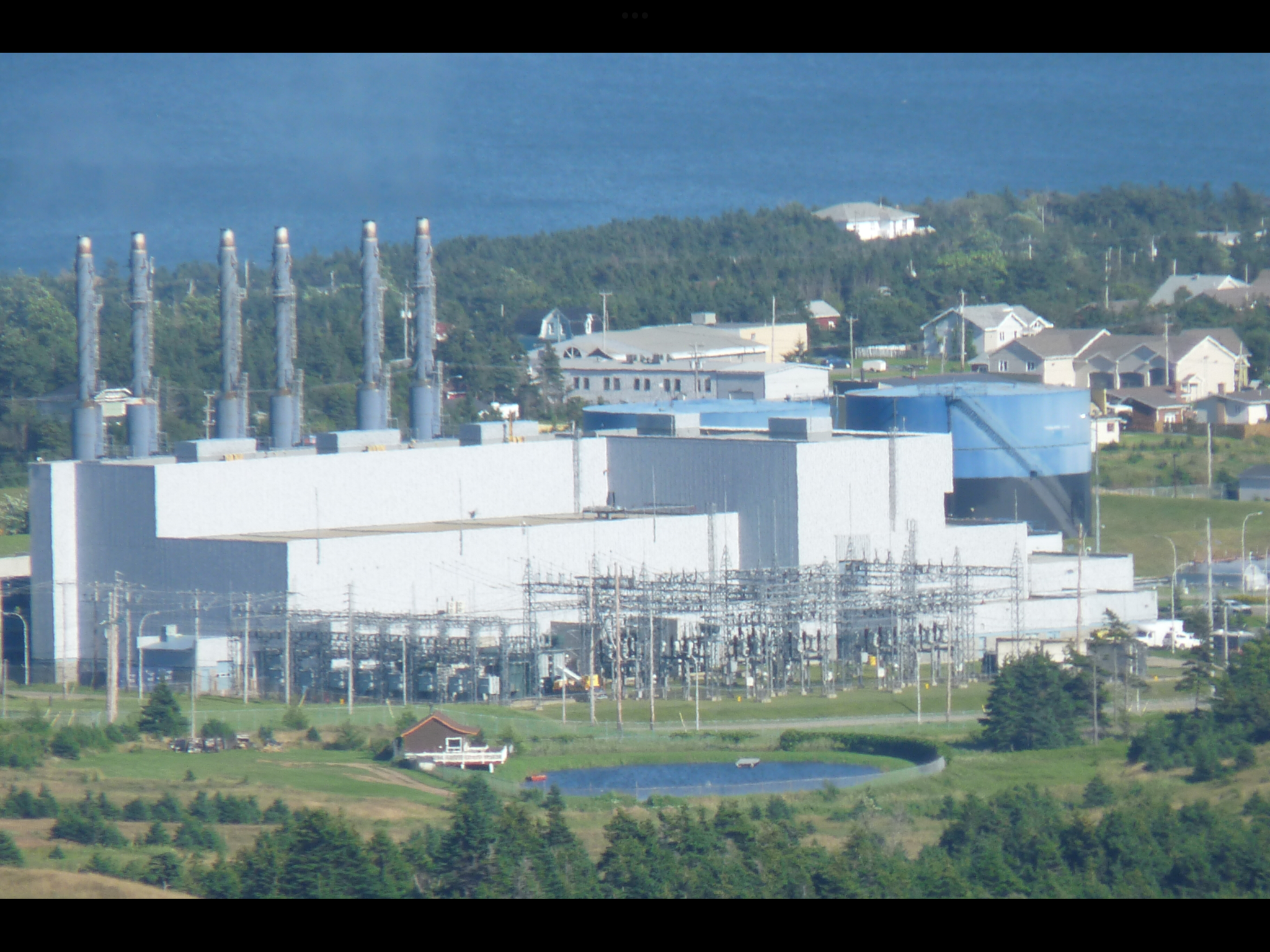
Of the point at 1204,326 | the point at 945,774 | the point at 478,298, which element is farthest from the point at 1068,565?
the point at 478,298

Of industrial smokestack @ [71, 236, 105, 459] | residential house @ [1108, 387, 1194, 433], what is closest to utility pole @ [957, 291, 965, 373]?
residential house @ [1108, 387, 1194, 433]

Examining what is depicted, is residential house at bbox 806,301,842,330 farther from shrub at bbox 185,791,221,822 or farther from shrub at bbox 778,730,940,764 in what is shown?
shrub at bbox 185,791,221,822

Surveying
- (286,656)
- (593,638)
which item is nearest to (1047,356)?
(593,638)

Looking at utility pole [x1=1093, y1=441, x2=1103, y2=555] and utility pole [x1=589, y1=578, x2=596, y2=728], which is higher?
utility pole [x1=1093, y1=441, x2=1103, y2=555]

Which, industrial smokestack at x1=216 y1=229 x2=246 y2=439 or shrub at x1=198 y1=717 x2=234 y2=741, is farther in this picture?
industrial smokestack at x1=216 y1=229 x2=246 y2=439

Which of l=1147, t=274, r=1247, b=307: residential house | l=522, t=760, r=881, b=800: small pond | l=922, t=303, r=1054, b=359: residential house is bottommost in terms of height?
l=522, t=760, r=881, b=800: small pond

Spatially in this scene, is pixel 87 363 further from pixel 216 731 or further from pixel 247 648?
pixel 216 731

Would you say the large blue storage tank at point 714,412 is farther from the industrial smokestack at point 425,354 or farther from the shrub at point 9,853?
the shrub at point 9,853
